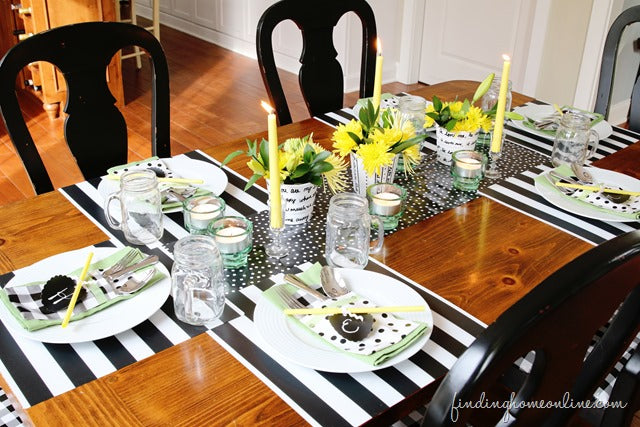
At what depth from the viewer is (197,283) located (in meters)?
1.09

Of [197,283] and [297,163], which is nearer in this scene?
[197,283]

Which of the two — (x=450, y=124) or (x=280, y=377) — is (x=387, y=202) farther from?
(x=280, y=377)

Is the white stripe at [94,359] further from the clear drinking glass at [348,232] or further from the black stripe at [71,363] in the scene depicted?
the clear drinking glass at [348,232]

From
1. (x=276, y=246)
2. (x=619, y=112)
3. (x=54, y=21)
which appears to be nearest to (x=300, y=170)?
(x=276, y=246)

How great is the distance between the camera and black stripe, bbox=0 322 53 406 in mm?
929

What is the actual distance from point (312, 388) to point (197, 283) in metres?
0.26

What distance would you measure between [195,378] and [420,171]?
85 cm

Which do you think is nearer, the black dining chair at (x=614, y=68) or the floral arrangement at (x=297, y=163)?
the floral arrangement at (x=297, y=163)

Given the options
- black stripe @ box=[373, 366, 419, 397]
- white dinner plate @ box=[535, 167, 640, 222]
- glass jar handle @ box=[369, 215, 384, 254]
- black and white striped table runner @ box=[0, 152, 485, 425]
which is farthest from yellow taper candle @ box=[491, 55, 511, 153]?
black stripe @ box=[373, 366, 419, 397]

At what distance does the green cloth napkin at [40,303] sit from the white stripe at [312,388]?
0.19 m

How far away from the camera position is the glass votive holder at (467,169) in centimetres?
153

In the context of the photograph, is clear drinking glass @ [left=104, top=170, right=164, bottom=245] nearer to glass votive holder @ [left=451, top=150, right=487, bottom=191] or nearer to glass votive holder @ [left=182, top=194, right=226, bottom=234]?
glass votive holder @ [left=182, top=194, right=226, bottom=234]

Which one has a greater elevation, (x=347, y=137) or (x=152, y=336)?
(x=347, y=137)

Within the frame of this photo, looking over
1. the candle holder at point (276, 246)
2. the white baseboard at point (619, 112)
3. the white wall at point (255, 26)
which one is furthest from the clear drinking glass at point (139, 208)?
the white baseboard at point (619, 112)
